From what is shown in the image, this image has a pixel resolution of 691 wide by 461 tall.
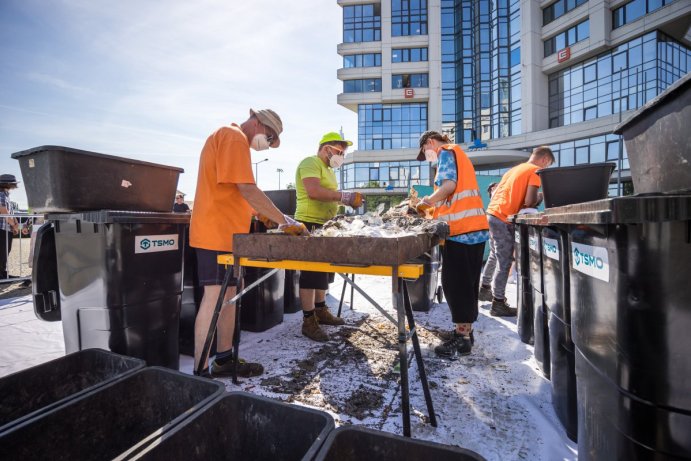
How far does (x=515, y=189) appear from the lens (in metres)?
4.18

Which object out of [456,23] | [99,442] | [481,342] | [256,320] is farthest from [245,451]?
[456,23]

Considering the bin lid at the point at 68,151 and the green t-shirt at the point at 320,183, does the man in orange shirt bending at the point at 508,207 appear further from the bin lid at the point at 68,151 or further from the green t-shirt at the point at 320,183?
the bin lid at the point at 68,151

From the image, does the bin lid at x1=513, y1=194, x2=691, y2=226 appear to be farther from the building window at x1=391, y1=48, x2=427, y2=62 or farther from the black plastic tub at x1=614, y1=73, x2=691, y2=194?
the building window at x1=391, y1=48, x2=427, y2=62

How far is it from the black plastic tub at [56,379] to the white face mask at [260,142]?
5.74ft

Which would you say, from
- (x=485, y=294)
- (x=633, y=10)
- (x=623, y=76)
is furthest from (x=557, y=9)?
(x=485, y=294)

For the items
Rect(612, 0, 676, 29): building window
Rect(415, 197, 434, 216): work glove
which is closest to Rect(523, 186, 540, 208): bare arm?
Rect(415, 197, 434, 216): work glove

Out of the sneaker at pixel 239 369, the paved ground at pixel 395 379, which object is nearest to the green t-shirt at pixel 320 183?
the paved ground at pixel 395 379

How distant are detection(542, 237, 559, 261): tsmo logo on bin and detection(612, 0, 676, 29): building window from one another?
86.2 feet

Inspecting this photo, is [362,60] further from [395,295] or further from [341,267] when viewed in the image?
[395,295]

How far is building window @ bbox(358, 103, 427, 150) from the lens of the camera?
101ft

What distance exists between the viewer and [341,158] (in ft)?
12.5

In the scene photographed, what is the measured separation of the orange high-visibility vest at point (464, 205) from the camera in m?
2.91

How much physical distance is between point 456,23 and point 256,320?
33017mm

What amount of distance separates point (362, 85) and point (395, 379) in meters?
31.9
